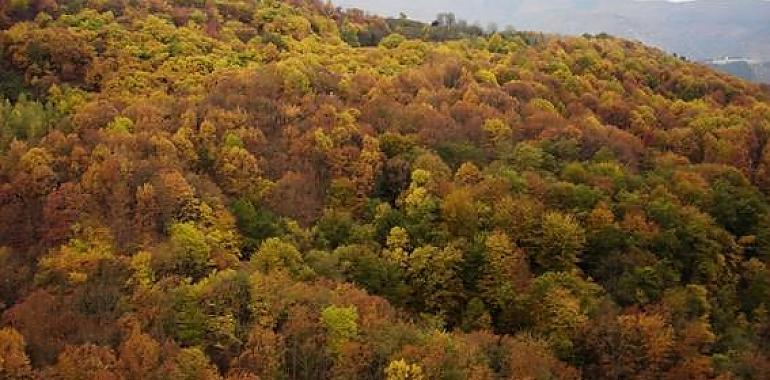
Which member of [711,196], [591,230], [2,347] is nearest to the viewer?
[2,347]

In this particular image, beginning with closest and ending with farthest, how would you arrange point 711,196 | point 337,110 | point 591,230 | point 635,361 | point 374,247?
point 635,361
point 374,247
point 591,230
point 711,196
point 337,110

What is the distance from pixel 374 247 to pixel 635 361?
25.2m

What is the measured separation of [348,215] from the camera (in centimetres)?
7612

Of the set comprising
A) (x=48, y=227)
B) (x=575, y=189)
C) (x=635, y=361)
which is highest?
(x=575, y=189)

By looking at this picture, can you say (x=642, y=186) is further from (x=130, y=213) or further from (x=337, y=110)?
(x=130, y=213)

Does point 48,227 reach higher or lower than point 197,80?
lower

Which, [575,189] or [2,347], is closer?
[2,347]

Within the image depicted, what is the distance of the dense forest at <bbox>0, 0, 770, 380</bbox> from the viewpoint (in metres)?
55.2

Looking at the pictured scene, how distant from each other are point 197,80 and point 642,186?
5511cm

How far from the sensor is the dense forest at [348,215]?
55188mm

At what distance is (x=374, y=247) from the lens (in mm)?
71625

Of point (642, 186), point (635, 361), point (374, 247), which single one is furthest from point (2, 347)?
point (642, 186)

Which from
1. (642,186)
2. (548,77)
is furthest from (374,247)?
(548,77)

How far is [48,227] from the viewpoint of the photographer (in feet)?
214
